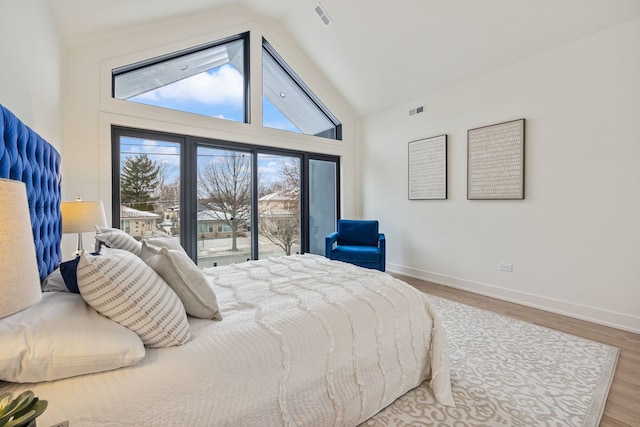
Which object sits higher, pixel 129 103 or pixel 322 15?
pixel 322 15

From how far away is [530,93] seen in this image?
3289 mm

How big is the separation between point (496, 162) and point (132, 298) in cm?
383

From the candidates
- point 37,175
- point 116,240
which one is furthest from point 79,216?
point 116,240

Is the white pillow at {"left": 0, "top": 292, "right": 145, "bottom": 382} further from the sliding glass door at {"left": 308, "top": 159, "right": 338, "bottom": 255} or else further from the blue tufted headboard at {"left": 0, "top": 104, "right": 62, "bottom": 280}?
the sliding glass door at {"left": 308, "top": 159, "right": 338, "bottom": 255}

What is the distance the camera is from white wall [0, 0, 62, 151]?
1.53m

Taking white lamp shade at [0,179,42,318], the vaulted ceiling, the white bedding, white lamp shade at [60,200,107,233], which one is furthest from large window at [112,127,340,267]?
white lamp shade at [0,179,42,318]

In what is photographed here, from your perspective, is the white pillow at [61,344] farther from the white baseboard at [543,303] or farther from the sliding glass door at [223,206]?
the white baseboard at [543,303]

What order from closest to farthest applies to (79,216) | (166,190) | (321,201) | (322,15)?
(79,216) < (166,190) < (322,15) < (321,201)

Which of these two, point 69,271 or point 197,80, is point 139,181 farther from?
point 69,271

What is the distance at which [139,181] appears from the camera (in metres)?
3.44

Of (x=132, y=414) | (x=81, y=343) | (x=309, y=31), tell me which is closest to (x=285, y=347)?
(x=132, y=414)

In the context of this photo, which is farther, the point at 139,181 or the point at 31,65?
the point at 139,181

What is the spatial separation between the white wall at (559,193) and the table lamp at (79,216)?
3.93 metres

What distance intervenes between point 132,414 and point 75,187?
9.82 feet
